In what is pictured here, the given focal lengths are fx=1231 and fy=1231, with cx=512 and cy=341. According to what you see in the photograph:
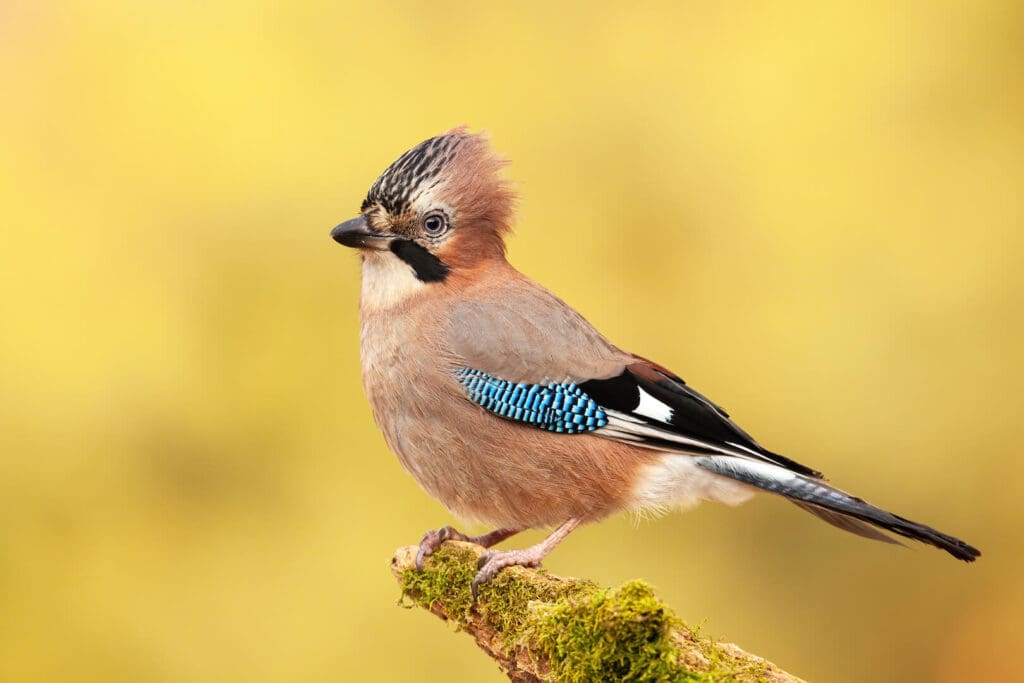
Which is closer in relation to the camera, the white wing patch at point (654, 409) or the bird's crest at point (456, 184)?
the white wing patch at point (654, 409)

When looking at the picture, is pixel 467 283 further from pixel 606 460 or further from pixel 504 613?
pixel 504 613

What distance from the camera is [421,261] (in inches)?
194

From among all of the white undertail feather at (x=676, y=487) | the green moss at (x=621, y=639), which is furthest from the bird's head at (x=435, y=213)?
the green moss at (x=621, y=639)

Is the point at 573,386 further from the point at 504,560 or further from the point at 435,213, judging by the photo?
the point at 435,213

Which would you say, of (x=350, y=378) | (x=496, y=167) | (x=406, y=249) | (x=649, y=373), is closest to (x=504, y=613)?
(x=649, y=373)

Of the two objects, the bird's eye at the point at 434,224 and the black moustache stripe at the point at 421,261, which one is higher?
the bird's eye at the point at 434,224

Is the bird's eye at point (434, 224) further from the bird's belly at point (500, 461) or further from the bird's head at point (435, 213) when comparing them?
the bird's belly at point (500, 461)

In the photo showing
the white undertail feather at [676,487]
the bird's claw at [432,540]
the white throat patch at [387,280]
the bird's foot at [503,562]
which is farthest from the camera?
the white throat patch at [387,280]

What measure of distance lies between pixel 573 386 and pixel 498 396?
0.29 metres

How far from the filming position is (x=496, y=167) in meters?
5.02

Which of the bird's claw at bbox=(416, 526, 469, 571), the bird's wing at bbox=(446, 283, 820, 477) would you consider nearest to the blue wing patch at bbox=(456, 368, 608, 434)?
the bird's wing at bbox=(446, 283, 820, 477)

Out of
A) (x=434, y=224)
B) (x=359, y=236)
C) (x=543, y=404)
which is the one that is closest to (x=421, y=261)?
(x=434, y=224)

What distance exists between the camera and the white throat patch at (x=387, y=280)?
4953mm

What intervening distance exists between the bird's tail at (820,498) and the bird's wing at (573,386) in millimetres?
52
